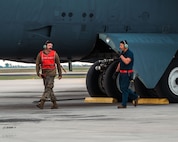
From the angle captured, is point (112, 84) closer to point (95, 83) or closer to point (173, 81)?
point (95, 83)

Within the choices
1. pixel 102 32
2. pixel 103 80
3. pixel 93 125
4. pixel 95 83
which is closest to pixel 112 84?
pixel 103 80

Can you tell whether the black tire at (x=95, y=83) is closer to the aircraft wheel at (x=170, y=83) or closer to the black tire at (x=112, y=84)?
the black tire at (x=112, y=84)

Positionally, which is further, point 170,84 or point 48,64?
point 170,84

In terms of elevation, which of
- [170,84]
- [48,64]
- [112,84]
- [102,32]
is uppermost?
[102,32]

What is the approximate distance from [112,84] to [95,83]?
4.86 ft

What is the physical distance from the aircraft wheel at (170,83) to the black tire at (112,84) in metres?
1.66

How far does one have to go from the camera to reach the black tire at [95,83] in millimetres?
18531

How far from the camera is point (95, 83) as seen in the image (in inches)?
735

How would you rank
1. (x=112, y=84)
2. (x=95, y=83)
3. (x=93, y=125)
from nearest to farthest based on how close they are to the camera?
(x=93, y=125), (x=112, y=84), (x=95, y=83)

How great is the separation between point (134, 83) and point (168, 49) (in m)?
1.34

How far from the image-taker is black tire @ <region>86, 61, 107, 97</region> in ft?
60.8

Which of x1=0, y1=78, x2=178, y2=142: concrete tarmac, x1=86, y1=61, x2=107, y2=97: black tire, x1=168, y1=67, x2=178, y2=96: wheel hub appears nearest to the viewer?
x1=0, y1=78, x2=178, y2=142: concrete tarmac

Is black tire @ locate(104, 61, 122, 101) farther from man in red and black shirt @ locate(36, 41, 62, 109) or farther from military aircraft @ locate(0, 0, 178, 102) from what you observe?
Answer: man in red and black shirt @ locate(36, 41, 62, 109)

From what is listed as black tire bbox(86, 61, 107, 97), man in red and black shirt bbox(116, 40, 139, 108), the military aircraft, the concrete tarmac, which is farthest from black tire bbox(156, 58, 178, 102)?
black tire bbox(86, 61, 107, 97)
